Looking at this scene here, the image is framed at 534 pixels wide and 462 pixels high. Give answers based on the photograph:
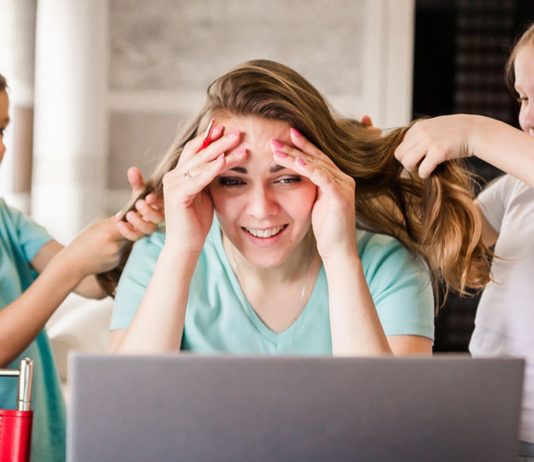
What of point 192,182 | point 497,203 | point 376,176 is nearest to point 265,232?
point 192,182

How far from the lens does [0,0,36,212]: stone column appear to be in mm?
3170

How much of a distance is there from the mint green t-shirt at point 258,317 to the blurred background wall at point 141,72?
1757 mm

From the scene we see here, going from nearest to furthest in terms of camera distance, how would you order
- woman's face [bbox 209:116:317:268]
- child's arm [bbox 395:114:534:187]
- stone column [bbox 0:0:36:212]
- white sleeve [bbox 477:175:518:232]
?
child's arm [bbox 395:114:534:187]
woman's face [bbox 209:116:317:268]
white sleeve [bbox 477:175:518:232]
stone column [bbox 0:0:36:212]

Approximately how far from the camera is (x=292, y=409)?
870 millimetres

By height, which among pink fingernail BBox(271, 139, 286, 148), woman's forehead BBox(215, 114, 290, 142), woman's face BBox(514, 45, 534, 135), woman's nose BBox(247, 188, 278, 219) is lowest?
woman's nose BBox(247, 188, 278, 219)

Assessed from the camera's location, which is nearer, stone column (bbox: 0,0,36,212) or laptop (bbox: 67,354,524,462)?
laptop (bbox: 67,354,524,462)

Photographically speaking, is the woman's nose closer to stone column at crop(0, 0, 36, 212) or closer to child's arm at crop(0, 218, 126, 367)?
child's arm at crop(0, 218, 126, 367)

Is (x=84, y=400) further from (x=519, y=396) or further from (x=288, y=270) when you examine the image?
(x=288, y=270)

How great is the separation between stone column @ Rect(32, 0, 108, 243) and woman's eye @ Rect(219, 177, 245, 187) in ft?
6.09

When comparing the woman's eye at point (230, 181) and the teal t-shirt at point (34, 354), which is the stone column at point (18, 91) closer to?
the teal t-shirt at point (34, 354)

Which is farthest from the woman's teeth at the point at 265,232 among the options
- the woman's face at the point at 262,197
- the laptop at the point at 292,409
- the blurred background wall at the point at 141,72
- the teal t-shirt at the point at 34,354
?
the blurred background wall at the point at 141,72

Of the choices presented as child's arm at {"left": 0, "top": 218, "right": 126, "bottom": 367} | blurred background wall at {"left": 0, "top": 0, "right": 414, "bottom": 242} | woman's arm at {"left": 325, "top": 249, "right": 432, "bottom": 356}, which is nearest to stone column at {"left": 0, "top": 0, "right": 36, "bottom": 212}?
blurred background wall at {"left": 0, "top": 0, "right": 414, "bottom": 242}

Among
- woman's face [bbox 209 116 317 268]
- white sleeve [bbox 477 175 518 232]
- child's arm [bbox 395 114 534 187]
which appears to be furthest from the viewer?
white sleeve [bbox 477 175 518 232]

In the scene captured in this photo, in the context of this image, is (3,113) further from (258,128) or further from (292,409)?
(292,409)
